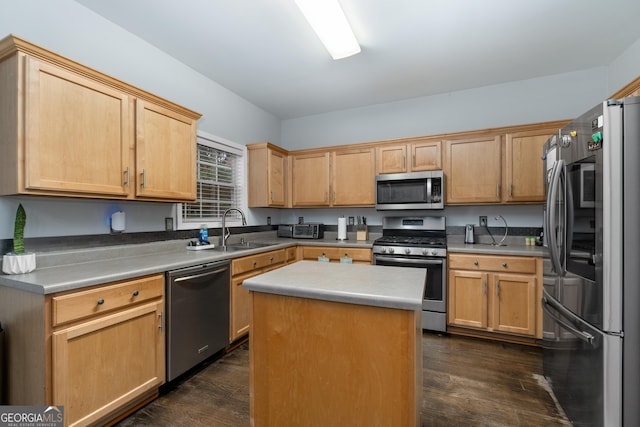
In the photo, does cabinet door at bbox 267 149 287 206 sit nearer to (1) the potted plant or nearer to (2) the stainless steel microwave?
(2) the stainless steel microwave

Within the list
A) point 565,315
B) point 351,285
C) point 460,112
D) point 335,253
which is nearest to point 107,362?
point 351,285

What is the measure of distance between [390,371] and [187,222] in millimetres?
2508

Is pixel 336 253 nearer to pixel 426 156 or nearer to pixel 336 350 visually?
pixel 426 156

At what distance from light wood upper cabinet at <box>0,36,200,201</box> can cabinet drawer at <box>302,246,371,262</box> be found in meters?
1.70

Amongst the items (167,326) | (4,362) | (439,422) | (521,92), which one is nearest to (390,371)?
(439,422)

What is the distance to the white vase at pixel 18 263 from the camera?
5.03 ft

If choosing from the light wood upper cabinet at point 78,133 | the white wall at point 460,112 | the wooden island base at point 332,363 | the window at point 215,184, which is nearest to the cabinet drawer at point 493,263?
the white wall at point 460,112

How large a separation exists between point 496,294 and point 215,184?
10.7 ft

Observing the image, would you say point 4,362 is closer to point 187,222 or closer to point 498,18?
point 187,222

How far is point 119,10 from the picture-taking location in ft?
6.84

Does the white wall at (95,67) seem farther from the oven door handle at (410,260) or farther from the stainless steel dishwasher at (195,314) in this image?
the oven door handle at (410,260)

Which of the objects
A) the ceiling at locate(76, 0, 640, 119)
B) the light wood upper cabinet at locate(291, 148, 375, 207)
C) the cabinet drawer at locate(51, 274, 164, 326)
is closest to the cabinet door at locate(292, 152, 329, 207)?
the light wood upper cabinet at locate(291, 148, 375, 207)

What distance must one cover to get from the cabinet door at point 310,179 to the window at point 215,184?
2.48 ft

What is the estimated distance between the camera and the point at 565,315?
65.2 inches
